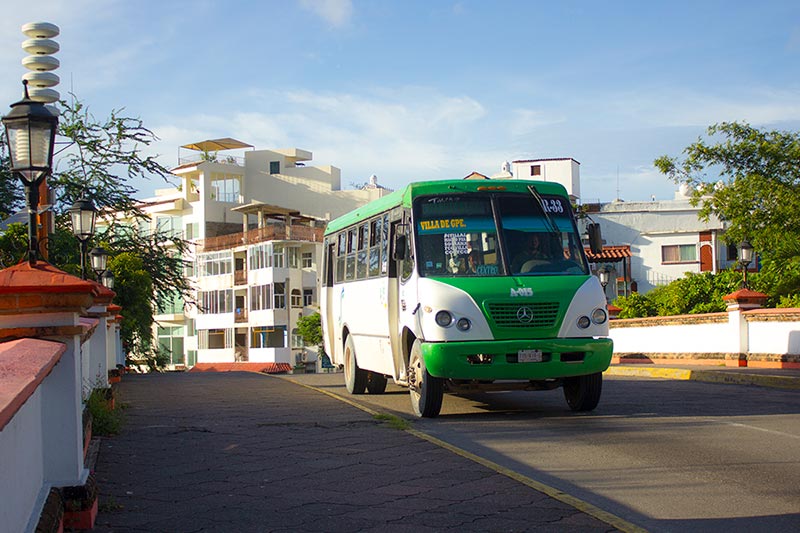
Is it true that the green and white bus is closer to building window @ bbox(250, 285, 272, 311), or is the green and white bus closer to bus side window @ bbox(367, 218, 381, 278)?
bus side window @ bbox(367, 218, 381, 278)

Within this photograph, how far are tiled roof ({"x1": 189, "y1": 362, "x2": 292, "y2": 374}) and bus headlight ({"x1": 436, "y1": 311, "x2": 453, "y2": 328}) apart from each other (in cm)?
5699

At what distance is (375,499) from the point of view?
7.58m

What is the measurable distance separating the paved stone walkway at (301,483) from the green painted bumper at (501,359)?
105 centimetres

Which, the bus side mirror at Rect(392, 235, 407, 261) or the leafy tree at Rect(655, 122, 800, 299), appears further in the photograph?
the leafy tree at Rect(655, 122, 800, 299)

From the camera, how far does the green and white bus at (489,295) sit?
41.2 ft

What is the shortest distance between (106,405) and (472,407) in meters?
5.48

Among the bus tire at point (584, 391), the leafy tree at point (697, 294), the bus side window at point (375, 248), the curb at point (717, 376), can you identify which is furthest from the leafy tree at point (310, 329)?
the bus tire at point (584, 391)

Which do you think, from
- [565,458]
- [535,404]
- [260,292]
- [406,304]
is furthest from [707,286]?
[260,292]

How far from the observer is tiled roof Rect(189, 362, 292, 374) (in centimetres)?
7206

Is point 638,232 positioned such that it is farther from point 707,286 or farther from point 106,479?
point 106,479

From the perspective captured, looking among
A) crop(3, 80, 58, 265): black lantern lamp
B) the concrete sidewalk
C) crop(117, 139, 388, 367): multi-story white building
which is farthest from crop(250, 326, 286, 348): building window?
crop(3, 80, 58, 265): black lantern lamp

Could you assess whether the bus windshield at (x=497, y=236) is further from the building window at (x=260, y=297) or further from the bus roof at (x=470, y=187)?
the building window at (x=260, y=297)

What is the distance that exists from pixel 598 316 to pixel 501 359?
4.70 ft

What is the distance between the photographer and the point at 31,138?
9.25 m
